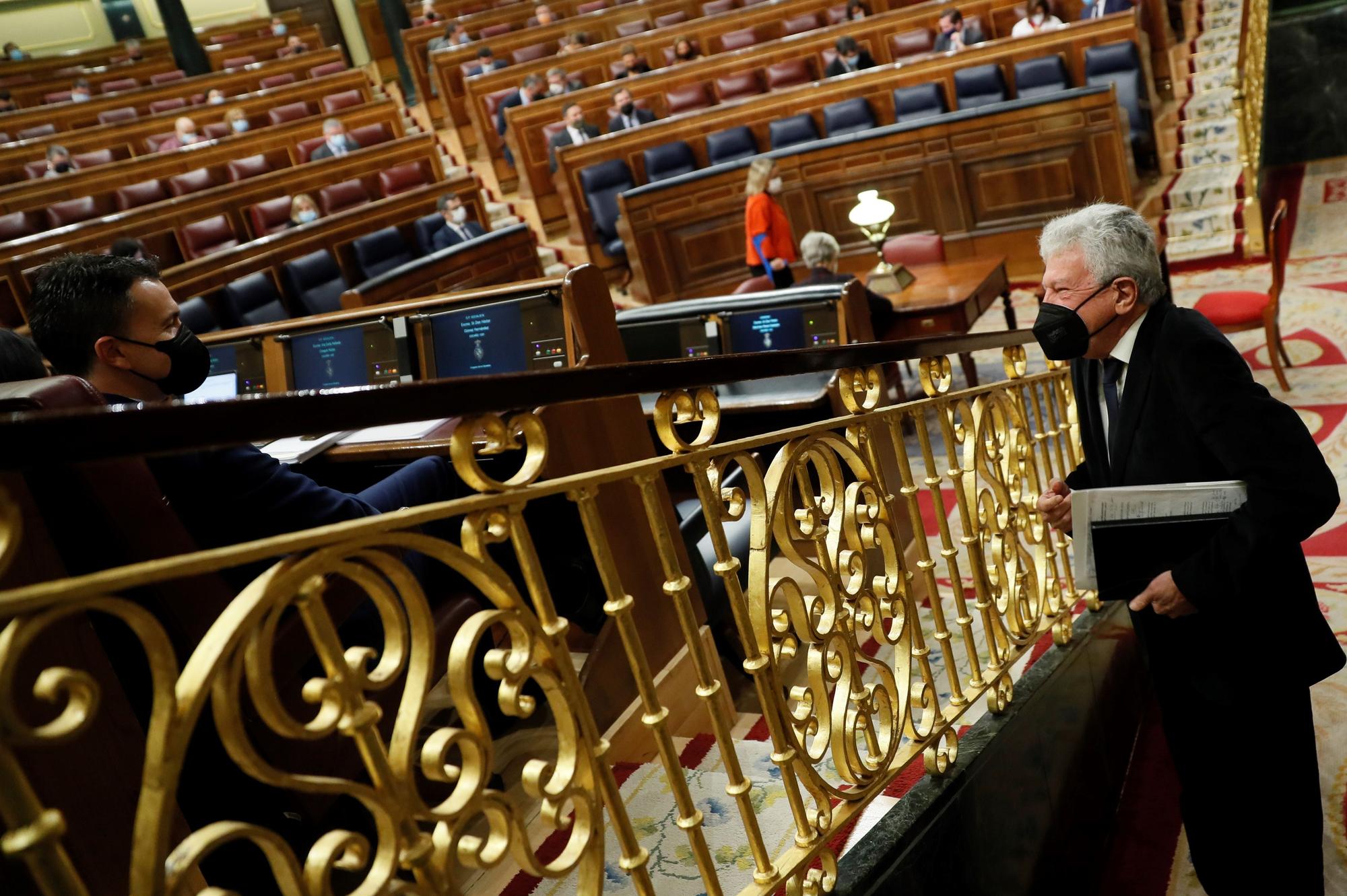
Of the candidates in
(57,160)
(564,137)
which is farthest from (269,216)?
(564,137)

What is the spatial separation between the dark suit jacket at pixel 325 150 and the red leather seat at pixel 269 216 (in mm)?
954

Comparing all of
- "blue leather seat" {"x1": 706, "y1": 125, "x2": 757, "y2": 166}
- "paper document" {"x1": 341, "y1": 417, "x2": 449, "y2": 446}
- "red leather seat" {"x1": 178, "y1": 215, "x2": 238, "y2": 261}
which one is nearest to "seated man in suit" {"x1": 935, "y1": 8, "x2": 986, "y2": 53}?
"blue leather seat" {"x1": 706, "y1": 125, "x2": 757, "y2": 166}

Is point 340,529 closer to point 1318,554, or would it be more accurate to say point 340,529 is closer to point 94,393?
point 94,393

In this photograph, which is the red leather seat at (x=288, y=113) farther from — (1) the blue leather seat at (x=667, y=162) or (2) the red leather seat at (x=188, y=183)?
(1) the blue leather seat at (x=667, y=162)

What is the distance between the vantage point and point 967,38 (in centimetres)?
797

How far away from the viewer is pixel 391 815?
0.78 meters

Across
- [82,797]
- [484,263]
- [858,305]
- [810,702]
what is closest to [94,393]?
[82,797]

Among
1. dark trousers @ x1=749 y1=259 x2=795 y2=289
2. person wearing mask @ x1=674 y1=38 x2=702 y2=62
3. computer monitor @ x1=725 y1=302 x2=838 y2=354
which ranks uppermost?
person wearing mask @ x1=674 y1=38 x2=702 y2=62

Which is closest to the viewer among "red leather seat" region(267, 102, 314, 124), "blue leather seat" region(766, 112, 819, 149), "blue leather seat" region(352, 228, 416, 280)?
"blue leather seat" region(352, 228, 416, 280)

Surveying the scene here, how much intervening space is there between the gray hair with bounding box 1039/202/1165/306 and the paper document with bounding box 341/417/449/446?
156 cm

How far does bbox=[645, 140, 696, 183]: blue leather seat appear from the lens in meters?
7.93

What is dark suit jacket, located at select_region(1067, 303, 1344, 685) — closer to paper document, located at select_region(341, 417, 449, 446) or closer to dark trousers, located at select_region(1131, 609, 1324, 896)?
dark trousers, located at select_region(1131, 609, 1324, 896)

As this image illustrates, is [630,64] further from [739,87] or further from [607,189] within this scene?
[607,189]

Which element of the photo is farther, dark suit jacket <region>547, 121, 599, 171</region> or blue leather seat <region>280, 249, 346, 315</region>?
dark suit jacket <region>547, 121, 599, 171</region>
